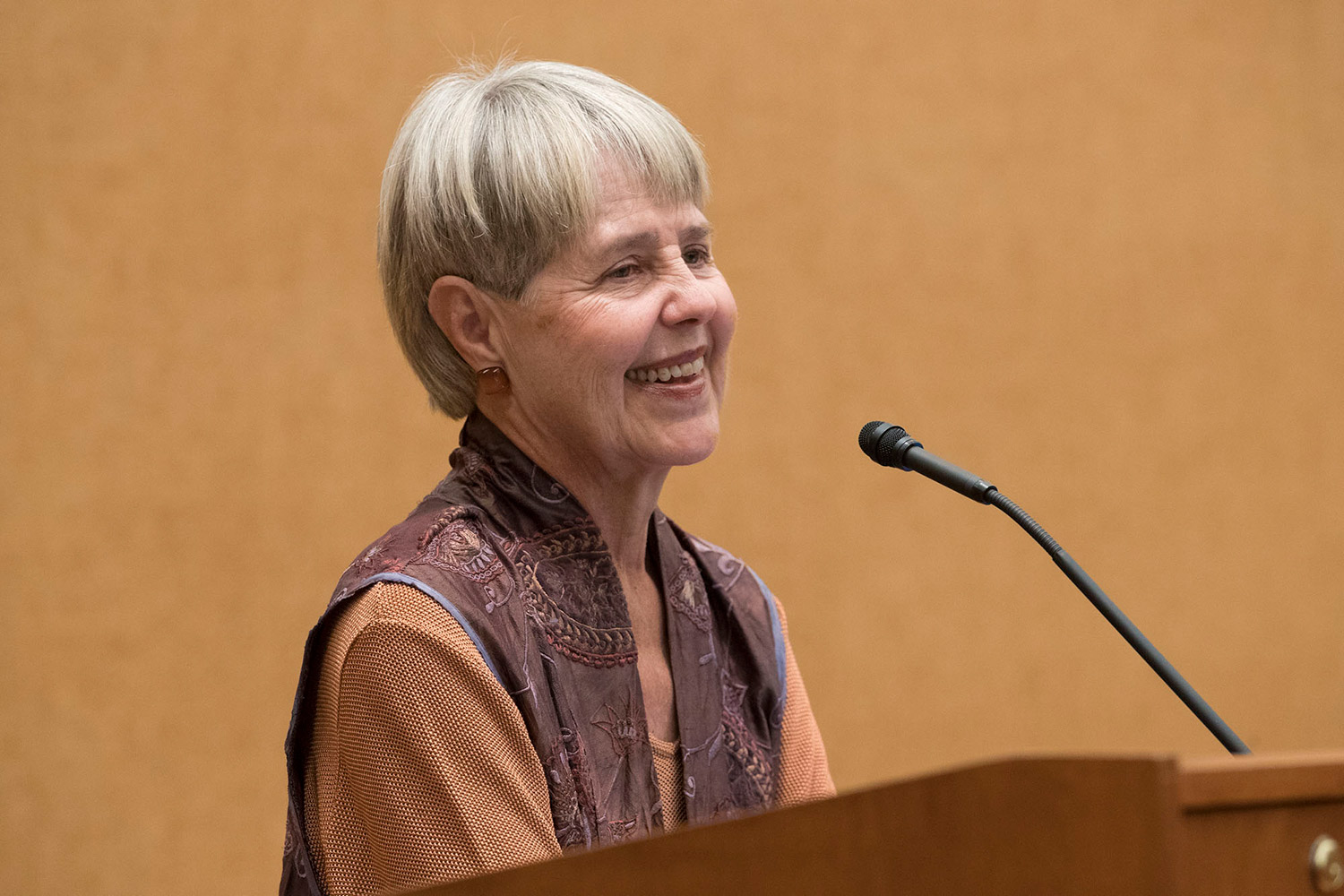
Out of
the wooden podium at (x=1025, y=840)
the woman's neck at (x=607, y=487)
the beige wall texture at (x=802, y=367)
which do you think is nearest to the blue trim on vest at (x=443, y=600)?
the woman's neck at (x=607, y=487)

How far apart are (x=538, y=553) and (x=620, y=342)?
8.4 inches

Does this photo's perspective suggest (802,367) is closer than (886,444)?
No

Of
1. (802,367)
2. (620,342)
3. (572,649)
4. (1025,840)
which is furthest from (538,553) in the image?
(802,367)

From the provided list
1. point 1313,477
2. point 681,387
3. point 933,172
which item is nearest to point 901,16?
point 933,172

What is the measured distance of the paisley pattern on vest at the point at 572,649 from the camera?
1.16 meters

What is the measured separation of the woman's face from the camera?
127cm

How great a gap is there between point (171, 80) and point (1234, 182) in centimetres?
244

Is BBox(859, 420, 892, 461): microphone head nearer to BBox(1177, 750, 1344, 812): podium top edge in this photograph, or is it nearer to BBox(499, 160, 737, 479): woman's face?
BBox(499, 160, 737, 479): woman's face

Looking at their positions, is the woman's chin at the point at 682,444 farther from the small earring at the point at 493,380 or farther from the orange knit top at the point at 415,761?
the orange knit top at the point at 415,761

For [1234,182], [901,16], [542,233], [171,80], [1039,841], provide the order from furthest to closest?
[1234,182], [901,16], [171,80], [542,233], [1039,841]

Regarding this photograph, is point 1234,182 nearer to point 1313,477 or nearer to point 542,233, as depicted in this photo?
point 1313,477

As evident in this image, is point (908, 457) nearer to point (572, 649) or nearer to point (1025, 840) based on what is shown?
point (572, 649)

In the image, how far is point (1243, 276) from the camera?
3271mm

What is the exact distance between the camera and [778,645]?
58.9 inches
